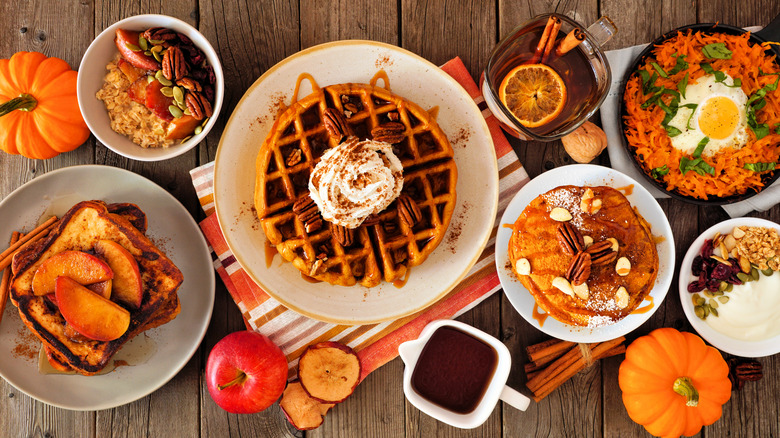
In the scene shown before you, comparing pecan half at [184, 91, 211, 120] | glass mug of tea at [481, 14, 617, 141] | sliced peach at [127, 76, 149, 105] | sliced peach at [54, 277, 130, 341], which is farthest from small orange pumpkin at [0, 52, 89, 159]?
glass mug of tea at [481, 14, 617, 141]

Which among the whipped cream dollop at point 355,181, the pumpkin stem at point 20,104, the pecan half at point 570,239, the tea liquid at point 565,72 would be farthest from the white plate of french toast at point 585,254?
the pumpkin stem at point 20,104

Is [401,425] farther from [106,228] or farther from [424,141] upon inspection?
[106,228]

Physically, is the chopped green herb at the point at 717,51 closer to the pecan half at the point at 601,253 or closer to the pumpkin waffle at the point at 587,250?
Answer: the pumpkin waffle at the point at 587,250

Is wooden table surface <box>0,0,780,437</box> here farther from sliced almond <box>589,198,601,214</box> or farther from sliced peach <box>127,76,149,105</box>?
sliced almond <box>589,198,601,214</box>

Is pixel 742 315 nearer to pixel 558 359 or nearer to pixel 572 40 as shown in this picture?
pixel 558 359

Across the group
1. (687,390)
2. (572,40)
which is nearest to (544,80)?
(572,40)
